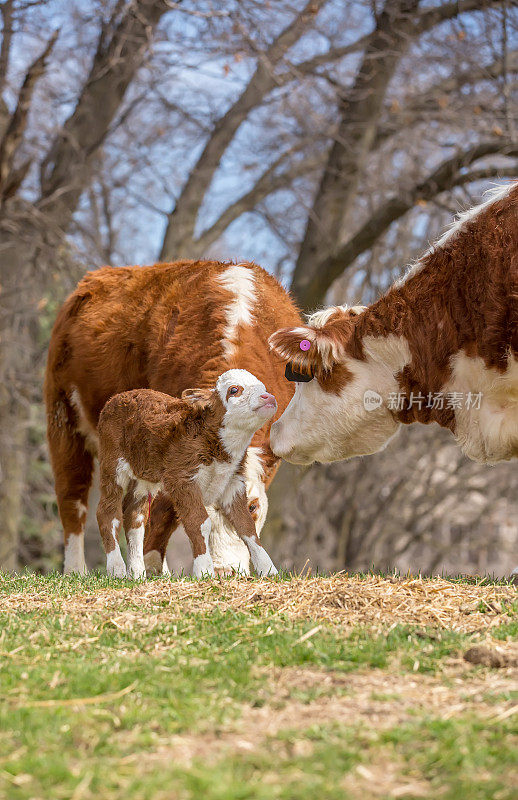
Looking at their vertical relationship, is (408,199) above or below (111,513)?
above

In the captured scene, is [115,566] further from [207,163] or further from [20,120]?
[207,163]

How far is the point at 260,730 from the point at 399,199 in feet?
31.5

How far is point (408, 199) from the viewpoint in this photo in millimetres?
11719

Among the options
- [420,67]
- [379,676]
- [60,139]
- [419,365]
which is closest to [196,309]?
[419,365]

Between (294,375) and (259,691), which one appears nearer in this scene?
(259,691)

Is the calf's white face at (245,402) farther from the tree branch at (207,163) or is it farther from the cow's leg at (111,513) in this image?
the tree branch at (207,163)

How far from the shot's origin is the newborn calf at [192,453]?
5.45 metres

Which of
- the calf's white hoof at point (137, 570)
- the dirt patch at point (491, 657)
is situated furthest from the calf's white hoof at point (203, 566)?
the dirt patch at point (491, 657)

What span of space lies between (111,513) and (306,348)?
161cm

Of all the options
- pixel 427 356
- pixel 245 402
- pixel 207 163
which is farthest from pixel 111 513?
pixel 207 163

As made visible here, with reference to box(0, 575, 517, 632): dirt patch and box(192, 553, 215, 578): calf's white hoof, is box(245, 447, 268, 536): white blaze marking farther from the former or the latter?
box(0, 575, 517, 632): dirt patch

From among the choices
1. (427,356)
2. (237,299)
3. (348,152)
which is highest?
(348,152)

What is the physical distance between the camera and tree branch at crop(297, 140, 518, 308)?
37.4ft

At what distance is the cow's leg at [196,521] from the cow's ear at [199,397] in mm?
474
